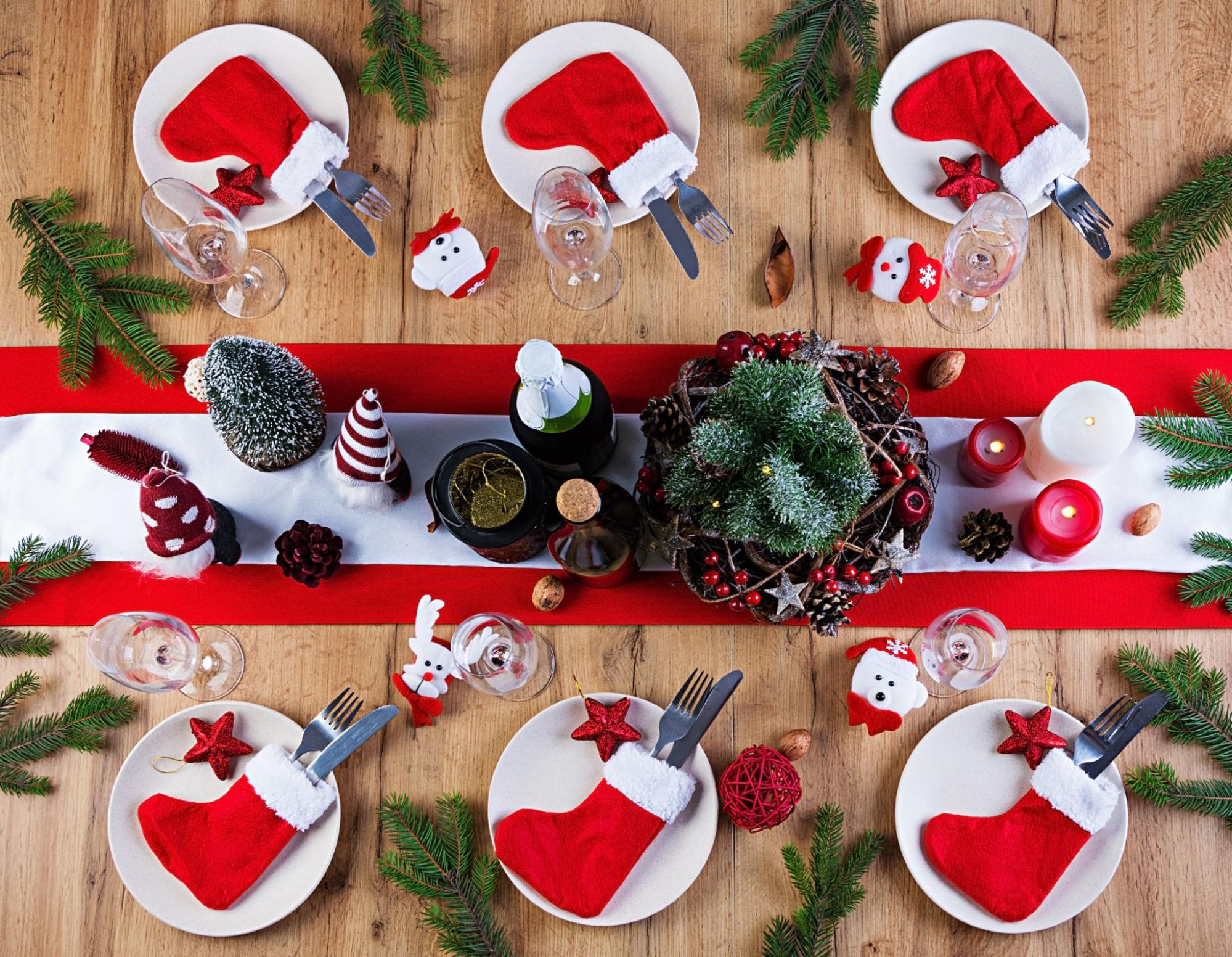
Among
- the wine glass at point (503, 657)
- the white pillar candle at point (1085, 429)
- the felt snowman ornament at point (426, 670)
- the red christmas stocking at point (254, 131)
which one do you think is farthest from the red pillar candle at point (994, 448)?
the red christmas stocking at point (254, 131)

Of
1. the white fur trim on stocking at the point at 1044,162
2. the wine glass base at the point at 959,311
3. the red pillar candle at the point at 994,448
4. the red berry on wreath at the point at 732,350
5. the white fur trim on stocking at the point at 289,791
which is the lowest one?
the white fur trim on stocking at the point at 289,791

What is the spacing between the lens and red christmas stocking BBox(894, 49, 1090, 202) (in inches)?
42.3

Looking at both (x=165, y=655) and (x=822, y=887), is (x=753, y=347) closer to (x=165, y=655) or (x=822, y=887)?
(x=822, y=887)

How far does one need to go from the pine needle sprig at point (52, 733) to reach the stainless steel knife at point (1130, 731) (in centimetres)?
120

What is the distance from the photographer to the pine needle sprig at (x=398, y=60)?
112 centimetres

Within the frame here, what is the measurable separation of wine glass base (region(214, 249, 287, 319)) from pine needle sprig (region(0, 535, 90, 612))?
1.22 ft

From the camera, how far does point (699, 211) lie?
1101 millimetres

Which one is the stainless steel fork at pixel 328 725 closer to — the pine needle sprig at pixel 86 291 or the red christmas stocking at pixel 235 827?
the red christmas stocking at pixel 235 827

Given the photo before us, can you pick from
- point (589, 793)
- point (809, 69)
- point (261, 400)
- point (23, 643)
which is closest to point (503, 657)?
point (589, 793)

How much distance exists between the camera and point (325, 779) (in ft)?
3.29

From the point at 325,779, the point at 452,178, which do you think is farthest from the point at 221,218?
the point at 325,779

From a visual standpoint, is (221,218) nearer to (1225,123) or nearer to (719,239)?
(719,239)

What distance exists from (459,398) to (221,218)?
0.37 m

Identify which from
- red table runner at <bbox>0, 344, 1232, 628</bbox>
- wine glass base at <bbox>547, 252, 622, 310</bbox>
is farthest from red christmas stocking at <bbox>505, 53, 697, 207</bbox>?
red table runner at <bbox>0, 344, 1232, 628</bbox>
